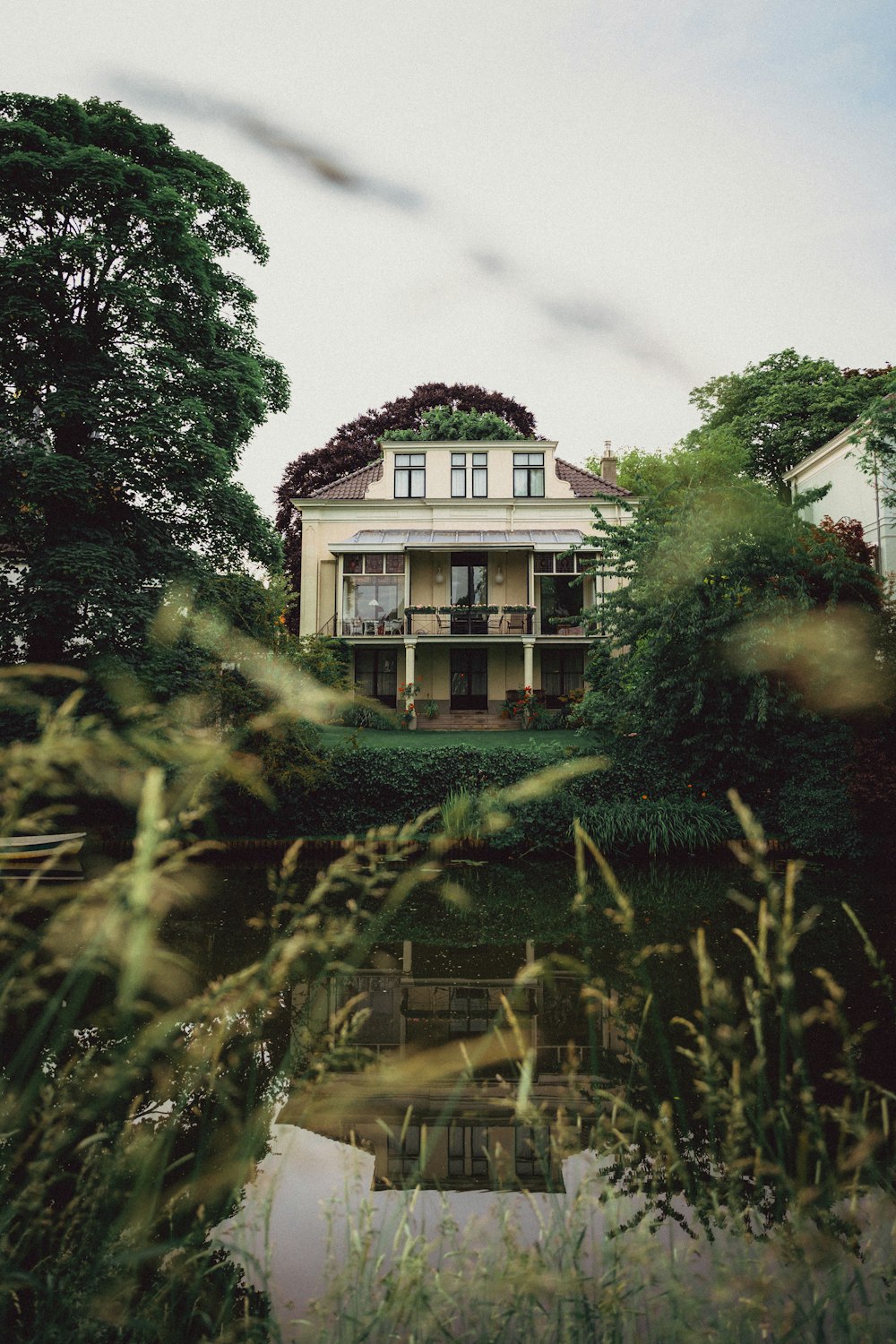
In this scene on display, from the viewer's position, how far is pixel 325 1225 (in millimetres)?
2938

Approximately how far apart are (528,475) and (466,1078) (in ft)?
85.0

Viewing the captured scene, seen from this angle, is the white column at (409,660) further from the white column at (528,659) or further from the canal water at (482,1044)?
the canal water at (482,1044)

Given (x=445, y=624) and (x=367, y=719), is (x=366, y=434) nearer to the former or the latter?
(x=445, y=624)

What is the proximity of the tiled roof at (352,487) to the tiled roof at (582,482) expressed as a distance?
6.31m

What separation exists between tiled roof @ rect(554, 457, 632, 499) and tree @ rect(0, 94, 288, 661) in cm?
1506

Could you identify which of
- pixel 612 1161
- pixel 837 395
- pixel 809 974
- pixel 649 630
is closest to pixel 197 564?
pixel 649 630

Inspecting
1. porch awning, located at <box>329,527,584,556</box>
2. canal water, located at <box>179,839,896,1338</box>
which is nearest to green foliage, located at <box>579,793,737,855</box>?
canal water, located at <box>179,839,896,1338</box>

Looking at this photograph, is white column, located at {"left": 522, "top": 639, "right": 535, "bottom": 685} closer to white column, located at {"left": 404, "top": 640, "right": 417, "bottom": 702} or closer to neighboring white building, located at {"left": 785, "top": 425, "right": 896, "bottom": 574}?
white column, located at {"left": 404, "top": 640, "right": 417, "bottom": 702}


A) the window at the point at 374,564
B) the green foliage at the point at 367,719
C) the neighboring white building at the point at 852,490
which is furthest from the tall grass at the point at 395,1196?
the window at the point at 374,564

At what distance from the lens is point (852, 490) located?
65.6 ft

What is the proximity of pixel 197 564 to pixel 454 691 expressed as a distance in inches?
549

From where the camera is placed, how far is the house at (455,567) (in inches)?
998

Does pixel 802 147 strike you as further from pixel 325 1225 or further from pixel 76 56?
pixel 325 1225

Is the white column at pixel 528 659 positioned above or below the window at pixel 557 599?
below
